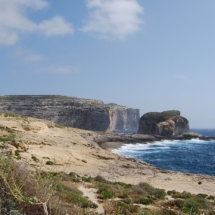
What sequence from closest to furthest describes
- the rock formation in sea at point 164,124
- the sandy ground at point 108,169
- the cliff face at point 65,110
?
the sandy ground at point 108,169 < the rock formation in sea at point 164,124 < the cliff face at point 65,110

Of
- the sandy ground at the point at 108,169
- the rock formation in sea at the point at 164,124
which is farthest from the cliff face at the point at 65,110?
the sandy ground at the point at 108,169

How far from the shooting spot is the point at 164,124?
12488 cm

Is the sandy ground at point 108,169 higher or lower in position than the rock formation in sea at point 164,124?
lower

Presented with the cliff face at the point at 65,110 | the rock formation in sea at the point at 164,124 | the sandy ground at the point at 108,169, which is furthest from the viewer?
the cliff face at the point at 65,110

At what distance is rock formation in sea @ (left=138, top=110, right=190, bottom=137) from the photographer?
12394 centimetres

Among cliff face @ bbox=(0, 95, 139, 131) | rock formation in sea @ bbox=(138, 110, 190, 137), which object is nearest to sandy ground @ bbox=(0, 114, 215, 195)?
rock formation in sea @ bbox=(138, 110, 190, 137)

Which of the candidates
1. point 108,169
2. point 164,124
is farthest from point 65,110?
point 108,169

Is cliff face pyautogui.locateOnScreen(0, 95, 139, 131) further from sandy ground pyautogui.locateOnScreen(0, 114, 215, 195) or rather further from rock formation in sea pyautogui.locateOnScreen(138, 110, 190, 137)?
sandy ground pyautogui.locateOnScreen(0, 114, 215, 195)

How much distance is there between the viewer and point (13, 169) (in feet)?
30.8

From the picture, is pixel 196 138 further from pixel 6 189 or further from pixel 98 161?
pixel 6 189

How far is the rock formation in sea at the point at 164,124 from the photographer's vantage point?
12394 cm

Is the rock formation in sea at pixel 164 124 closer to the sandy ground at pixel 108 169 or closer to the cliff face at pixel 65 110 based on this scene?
the cliff face at pixel 65 110

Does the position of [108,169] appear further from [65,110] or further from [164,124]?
[65,110]

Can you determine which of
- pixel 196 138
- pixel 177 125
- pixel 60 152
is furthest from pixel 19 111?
pixel 60 152
